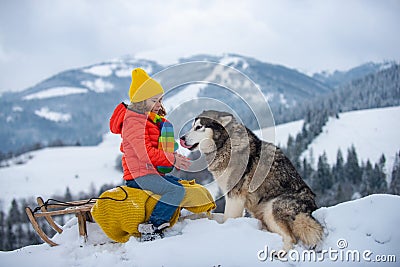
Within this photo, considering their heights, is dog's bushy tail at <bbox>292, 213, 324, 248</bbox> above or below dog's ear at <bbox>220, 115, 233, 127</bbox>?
below

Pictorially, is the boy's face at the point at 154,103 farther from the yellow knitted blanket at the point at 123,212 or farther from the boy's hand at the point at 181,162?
the yellow knitted blanket at the point at 123,212

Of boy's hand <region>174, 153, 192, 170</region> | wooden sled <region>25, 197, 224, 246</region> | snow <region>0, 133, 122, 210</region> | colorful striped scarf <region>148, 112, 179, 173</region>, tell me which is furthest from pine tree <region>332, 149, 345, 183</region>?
colorful striped scarf <region>148, 112, 179, 173</region>

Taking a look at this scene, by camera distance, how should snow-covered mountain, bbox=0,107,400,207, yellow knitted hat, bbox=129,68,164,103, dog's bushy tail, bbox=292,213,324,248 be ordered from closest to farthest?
dog's bushy tail, bbox=292,213,324,248 < yellow knitted hat, bbox=129,68,164,103 < snow-covered mountain, bbox=0,107,400,207

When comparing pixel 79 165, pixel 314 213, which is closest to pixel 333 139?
pixel 79 165

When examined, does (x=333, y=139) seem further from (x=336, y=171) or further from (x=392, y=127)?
(x=336, y=171)

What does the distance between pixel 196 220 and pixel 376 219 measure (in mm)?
3735

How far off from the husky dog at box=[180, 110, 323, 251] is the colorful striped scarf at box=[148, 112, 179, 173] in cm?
56

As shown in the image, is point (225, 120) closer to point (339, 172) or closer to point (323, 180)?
point (323, 180)

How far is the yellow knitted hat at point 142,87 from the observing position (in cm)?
762

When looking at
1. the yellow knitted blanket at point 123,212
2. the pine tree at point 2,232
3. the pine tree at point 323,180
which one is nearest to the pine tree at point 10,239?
the pine tree at point 2,232

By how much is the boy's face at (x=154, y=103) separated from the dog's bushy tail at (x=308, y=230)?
370cm

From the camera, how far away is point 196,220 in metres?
8.05

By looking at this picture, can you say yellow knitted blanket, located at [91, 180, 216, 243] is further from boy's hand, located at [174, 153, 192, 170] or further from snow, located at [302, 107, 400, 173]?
snow, located at [302, 107, 400, 173]

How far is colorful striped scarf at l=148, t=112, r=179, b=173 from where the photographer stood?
751 centimetres
